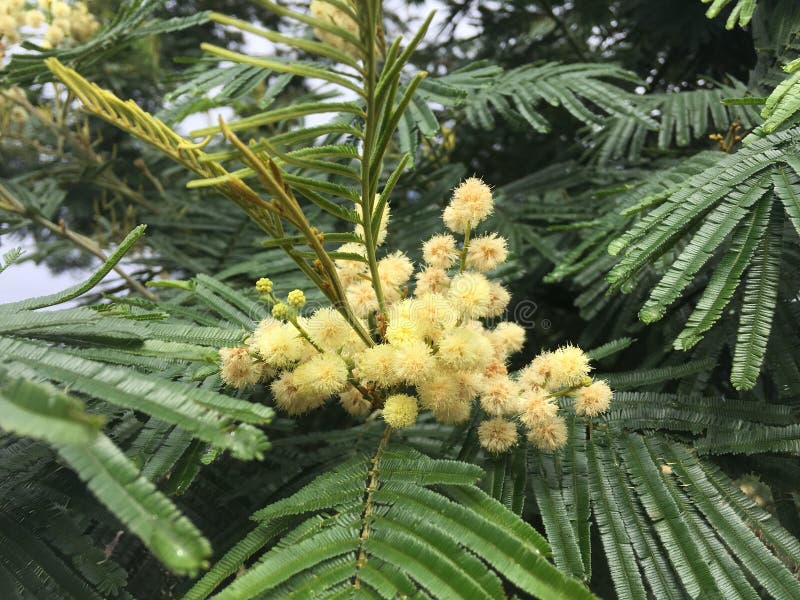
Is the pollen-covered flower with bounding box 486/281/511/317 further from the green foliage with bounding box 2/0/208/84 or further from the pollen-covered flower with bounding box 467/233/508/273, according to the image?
the green foliage with bounding box 2/0/208/84

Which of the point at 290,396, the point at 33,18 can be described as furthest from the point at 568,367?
the point at 33,18

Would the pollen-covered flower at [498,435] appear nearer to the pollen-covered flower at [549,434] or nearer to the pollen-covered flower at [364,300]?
the pollen-covered flower at [549,434]

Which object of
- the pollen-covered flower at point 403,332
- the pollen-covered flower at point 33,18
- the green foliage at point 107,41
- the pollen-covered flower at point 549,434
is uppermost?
the pollen-covered flower at point 33,18

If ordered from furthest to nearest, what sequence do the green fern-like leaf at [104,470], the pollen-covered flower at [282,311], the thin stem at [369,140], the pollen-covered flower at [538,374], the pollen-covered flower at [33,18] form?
the pollen-covered flower at [33,18], the pollen-covered flower at [538,374], the pollen-covered flower at [282,311], the thin stem at [369,140], the green fern-like leaf at [104,470]

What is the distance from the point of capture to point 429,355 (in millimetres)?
874

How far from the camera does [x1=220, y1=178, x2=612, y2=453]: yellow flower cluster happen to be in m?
0.88

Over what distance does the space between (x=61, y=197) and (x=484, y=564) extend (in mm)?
2171

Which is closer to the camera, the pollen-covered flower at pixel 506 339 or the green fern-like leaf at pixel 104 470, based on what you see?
the green fern-like leaf at pixel 104 470

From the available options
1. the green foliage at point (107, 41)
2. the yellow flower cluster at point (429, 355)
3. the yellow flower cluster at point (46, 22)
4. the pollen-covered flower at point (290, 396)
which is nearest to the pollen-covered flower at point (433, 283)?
the yellow flower cluster at point (429, 355)

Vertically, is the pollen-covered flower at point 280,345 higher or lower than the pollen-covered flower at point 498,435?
higher

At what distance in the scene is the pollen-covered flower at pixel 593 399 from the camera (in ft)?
3.06

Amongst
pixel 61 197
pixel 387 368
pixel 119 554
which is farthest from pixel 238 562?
pixel 61 197

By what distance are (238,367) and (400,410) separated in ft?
0.76

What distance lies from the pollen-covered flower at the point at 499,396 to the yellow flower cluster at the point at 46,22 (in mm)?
1708
